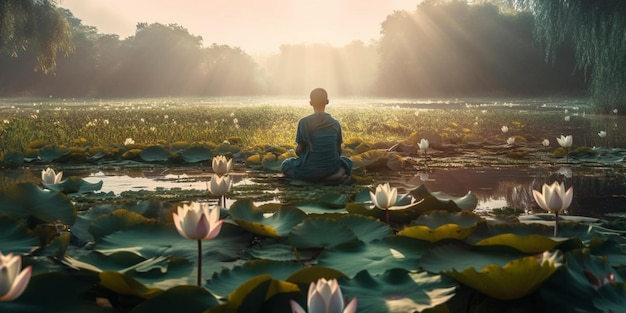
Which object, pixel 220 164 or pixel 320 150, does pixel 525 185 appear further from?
pixel 220 164

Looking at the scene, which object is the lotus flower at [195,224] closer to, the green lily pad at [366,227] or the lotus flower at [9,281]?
the lotus flower at [9,281]

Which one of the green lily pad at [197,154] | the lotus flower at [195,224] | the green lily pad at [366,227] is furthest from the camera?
the green lily pad at [197,154]

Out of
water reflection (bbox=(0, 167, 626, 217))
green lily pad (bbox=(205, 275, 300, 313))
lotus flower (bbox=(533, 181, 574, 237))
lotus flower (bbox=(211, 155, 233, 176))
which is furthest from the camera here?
water reflection (bbox=(0, 167, 626, 217))

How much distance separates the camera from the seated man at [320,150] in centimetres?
442

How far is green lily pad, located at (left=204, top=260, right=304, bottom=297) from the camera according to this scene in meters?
1.45

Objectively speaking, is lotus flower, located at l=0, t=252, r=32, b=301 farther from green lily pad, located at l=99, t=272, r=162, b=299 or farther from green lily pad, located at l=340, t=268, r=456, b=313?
green lily pad, located at l=340, t=268, r=456, b=313

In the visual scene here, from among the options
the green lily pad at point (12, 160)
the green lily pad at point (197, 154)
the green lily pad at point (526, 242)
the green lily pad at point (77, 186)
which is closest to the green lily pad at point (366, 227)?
the green lily pad at point (526, 242)

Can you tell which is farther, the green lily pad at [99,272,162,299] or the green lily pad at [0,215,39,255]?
the green lily pad at [0,215,39,255]

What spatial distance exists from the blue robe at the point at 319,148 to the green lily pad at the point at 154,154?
179cm

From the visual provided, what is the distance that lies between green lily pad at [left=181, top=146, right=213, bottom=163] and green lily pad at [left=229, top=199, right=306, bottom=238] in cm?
332

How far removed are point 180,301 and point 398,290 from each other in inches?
21.5

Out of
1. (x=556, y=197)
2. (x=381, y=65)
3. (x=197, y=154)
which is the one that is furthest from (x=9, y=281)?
(x=381, y=65)

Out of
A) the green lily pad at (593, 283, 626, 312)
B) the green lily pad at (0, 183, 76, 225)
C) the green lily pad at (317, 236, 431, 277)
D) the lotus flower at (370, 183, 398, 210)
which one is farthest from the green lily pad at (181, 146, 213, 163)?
the green lily pad at (593, 283, 626, 312)

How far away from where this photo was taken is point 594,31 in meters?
11.3
